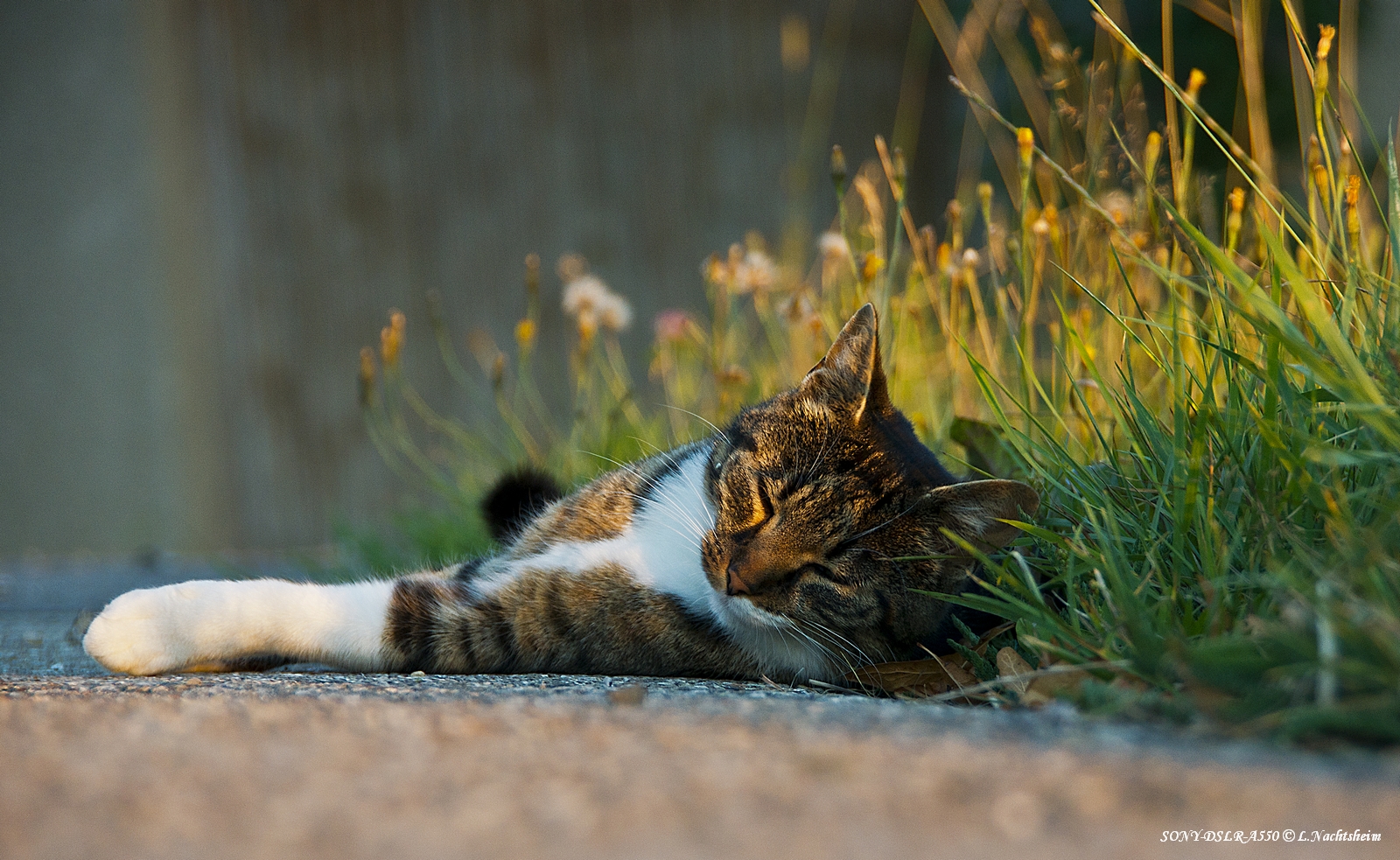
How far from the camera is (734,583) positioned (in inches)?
67.6

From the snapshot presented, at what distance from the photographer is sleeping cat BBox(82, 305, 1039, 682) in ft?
5.65

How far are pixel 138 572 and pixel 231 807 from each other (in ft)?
9.75

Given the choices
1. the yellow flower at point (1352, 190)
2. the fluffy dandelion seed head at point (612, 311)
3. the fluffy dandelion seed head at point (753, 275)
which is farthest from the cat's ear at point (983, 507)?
the fluffy dandelion seed head at point (612, 311)

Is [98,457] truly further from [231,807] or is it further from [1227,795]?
[1227,795]

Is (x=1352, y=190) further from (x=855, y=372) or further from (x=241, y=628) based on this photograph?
(x=241, y=628)

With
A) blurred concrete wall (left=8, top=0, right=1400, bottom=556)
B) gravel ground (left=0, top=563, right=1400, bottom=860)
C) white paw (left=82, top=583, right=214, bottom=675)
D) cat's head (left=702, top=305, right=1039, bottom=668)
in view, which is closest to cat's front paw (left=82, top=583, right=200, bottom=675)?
white paw (left=82, top=583, right=214, bottom=675)

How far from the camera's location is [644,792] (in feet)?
2.82

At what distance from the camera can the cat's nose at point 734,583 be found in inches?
67.5

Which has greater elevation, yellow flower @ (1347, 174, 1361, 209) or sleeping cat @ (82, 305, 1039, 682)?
yellow flower @ (1347, 174, 1361, 209)

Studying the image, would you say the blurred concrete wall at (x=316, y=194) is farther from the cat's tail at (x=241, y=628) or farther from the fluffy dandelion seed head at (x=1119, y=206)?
the cat's tail at (x=241, y=628)

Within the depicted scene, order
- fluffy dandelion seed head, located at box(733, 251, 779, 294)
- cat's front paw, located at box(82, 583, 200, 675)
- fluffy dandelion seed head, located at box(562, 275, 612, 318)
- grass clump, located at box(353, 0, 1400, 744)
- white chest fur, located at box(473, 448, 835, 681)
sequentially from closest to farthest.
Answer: grass clump, located at box(353, 0, 1400, 744)
cat's front paw, located at box(82, 583, 200, 675)
white chest fur, located at box(473, 448, 835, 681)
fluffy dandelion seed head, located at box(733, 251, 779, 294)
fluffy dandelion seed head, located at box(562, 275, 612, 318)

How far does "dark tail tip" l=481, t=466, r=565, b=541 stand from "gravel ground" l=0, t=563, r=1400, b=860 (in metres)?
1.13

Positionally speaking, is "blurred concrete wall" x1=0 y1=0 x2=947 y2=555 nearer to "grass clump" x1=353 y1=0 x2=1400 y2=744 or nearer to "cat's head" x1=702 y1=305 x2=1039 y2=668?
"grass clump" x1=353 y1=0 x2=1400 y2=744

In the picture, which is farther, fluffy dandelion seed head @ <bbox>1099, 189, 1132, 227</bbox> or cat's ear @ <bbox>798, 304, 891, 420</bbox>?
fluffy dandelion seed head @ <bbox>1099, 189, 1132, 227</bbox>
